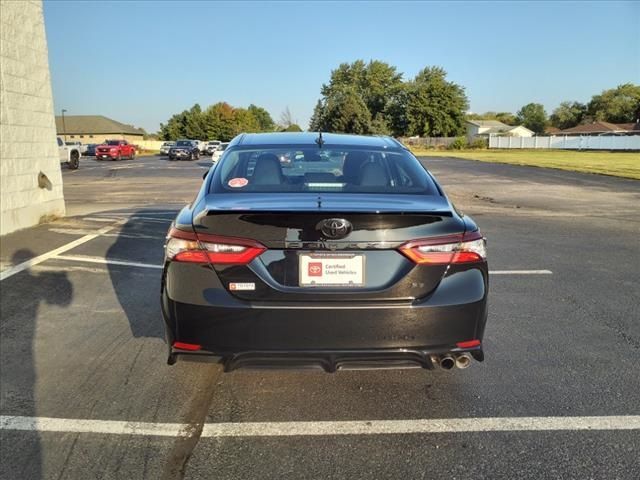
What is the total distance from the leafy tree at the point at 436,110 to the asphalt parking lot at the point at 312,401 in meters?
85.2

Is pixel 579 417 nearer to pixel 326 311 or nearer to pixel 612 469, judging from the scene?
pixel 612 469

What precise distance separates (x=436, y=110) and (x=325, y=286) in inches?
3500

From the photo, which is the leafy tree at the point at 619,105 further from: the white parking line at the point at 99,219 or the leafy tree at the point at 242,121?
the white parking line at the point at 99,219

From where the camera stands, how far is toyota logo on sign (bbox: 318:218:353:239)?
2.65 metres

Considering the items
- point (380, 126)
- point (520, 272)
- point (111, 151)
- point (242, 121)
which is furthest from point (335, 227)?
point (242, 121)

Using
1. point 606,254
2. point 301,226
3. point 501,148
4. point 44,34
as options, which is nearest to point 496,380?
point 301,226

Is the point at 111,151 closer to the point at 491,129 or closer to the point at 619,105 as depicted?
the point at 491,129

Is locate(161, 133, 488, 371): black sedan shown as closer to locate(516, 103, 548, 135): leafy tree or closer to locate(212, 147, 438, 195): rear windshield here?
locate(212, 147, 438, 195): rear windshield

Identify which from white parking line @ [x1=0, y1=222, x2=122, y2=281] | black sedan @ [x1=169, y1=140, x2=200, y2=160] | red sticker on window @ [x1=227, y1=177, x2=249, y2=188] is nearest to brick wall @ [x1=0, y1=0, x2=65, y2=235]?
white parking line @ [x1=0, y1=222, x2=122, y2=281]

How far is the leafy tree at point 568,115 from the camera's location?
11356 centimetres

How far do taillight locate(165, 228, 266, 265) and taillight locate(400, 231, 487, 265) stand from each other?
2.57ft

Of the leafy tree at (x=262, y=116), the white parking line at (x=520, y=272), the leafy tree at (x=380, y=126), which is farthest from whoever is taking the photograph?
the leafy tree at (x=262, y=116)

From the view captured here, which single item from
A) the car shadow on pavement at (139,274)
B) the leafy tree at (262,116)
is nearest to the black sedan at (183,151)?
the car shadow on pavement at (139,274)

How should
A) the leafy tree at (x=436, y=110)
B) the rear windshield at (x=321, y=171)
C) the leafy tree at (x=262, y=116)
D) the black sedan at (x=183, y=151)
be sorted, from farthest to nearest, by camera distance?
1. the leafy tree at (x=262, y=116)
2. the leafy tree at (x=436, y=110)
3. the black sedan at (x=183, y=151)
4. the rear windshield at (x=321, y=171)
